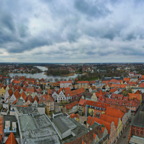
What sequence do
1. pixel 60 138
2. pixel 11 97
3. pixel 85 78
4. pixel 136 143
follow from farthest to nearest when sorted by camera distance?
1. pixel 85 78
2. pixel 11 97
3. pixel 136 143
4. pixel 60 138

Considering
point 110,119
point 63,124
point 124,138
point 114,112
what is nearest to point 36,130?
point 63,124

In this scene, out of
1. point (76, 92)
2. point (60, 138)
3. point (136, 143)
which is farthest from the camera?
point (76, 92)

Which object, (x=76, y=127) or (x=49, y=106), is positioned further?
(x=49, y=106)

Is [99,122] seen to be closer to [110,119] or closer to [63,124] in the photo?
[110,119]

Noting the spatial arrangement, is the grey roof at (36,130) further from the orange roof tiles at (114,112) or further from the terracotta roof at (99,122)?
the orange roof tiles at (114,112)

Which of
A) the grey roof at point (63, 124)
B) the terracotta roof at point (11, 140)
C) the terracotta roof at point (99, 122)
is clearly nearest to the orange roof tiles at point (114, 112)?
the terracotta roof at point (99, 122)

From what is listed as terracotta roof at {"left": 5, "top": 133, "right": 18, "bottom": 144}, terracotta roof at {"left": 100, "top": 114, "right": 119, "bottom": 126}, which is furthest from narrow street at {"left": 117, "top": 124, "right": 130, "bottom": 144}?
terracotta roof at {"left": 5, "top": 133, "right": 18, "bottom": 144}

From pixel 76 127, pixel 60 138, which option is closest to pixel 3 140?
pixel 60 138

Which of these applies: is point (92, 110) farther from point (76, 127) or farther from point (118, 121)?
point (76, 127)

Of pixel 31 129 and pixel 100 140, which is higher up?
pixel 31 129

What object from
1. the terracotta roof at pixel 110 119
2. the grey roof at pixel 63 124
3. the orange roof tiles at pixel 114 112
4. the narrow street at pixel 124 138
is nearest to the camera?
the grey roof at pixel 63 124

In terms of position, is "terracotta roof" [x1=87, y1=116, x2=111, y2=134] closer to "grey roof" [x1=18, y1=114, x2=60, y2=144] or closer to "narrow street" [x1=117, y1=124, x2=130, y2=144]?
"narrow street" [x1=117, y1=124, x2=130, y2=144]
